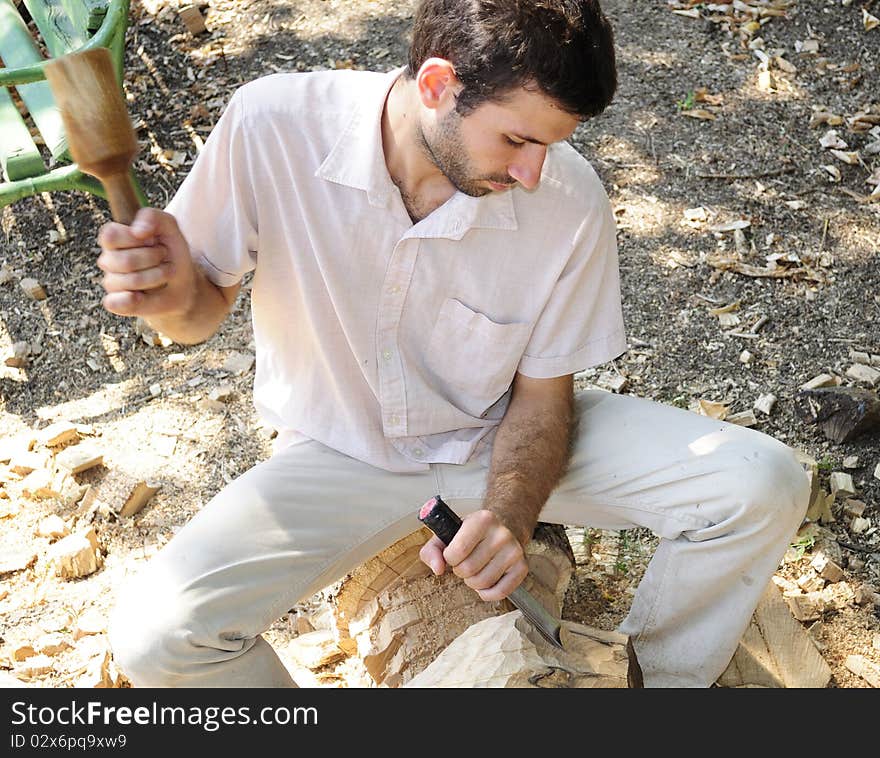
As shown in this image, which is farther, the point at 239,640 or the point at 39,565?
the point at 39,565

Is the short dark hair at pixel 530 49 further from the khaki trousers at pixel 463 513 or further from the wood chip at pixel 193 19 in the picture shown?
the wood chip at pixel 193 19

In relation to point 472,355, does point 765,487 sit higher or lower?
lower

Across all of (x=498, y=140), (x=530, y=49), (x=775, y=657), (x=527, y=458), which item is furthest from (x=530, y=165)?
(x=775, y=657)

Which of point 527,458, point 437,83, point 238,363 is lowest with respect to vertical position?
point 238,363

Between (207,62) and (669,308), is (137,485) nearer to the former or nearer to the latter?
(669,308)

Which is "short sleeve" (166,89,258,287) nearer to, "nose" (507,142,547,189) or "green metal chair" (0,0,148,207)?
"nose" (507,142,547,189)

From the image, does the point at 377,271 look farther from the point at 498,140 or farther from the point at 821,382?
the point at 821,382

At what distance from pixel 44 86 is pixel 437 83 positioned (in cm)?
253

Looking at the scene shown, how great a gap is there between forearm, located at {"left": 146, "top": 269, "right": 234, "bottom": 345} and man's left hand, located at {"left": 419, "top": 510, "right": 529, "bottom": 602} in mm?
692

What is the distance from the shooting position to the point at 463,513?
2.52m

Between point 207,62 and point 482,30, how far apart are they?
344 cm

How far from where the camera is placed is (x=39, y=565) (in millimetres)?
3033
